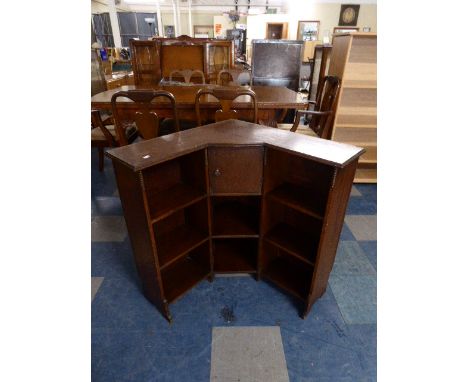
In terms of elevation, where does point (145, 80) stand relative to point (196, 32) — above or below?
below

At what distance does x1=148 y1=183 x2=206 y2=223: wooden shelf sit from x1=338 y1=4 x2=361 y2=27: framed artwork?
10943mm

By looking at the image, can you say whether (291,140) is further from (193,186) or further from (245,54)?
(245,54)

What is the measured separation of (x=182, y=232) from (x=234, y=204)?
1.36ft

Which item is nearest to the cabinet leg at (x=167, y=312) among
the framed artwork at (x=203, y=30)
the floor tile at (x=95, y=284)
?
the floor tile at (x=95, y=284)

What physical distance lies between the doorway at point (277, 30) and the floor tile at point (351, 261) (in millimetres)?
9838

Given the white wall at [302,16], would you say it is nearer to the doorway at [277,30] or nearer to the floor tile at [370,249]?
the doorway at [277,30]

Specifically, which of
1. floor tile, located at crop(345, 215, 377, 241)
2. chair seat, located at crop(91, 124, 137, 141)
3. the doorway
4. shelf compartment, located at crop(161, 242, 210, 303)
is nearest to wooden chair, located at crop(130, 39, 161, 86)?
chair seat, located at crop(91, 124, 137, 141)

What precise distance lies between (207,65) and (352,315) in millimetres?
3628

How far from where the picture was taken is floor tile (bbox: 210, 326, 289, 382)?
50.4 inches

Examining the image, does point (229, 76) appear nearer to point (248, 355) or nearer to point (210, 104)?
point (210, 104)

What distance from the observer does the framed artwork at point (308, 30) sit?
9742mm

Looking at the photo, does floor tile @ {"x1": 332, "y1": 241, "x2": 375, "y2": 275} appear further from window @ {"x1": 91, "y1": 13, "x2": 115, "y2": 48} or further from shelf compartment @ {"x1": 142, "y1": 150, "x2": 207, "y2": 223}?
window @ {"x1": 91, "y1": 13, "x2": 115, "y2": 48}
